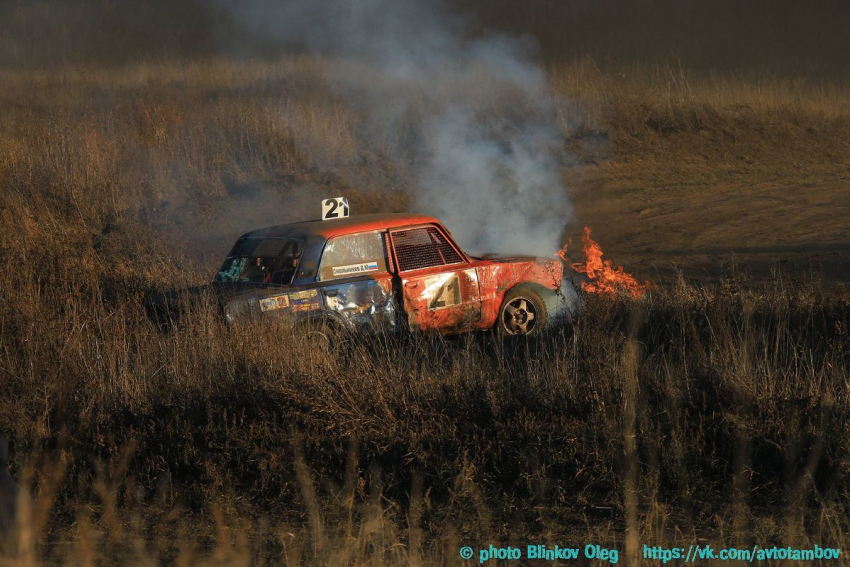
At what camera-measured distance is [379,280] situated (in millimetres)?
8648

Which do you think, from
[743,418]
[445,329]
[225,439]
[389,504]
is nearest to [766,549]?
[743,418]

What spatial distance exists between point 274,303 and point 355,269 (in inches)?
38.1

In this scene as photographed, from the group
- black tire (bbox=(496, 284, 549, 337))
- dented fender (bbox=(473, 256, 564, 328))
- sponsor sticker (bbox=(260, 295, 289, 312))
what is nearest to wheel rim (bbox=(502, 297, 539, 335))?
black tire (bbox=(496, 284, 549, 337))

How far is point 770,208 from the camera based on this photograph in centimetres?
1731

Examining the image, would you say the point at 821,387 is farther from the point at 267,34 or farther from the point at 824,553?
the point at 267,34

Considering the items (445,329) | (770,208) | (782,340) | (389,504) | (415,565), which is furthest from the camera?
(770,208)

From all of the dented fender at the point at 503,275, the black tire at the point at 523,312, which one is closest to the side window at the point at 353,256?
the dented fender at the point at 503,275

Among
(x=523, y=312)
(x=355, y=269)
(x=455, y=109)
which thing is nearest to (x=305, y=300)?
(x=355, y=269)

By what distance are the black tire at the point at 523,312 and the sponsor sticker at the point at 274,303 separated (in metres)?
2.39

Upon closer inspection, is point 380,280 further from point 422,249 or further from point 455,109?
point 455,109

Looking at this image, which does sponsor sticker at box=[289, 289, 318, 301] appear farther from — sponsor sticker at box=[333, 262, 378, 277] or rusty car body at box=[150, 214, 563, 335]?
sponsor sticker at box=[333, 262, 378, 277]

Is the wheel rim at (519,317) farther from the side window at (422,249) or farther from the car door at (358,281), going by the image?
the car door at (358,281)

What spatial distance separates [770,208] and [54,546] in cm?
1512

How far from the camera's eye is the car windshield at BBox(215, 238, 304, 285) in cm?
857
